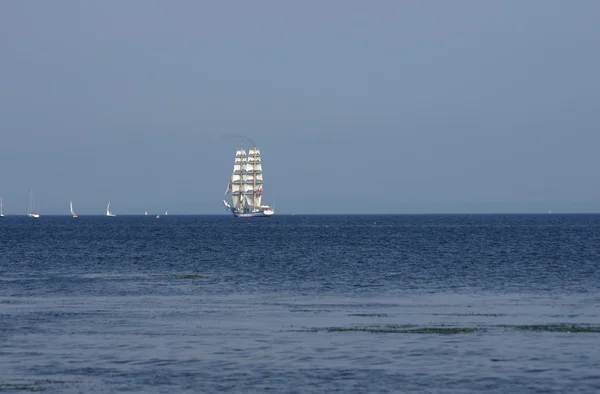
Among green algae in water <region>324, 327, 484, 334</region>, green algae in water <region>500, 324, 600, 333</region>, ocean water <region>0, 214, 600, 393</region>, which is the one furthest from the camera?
green algae in water <region>500, 324, 600, 333</region>

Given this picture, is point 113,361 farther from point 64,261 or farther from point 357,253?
point 357,253

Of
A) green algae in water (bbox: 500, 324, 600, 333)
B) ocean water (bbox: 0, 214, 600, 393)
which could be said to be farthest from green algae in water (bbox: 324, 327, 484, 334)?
green algae in water (bbox: 500, 324, 600, 333)

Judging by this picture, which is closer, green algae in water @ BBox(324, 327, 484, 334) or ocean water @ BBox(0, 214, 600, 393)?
ocean water @ BBox(0, 214, 600, 393)

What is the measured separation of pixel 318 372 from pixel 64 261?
63230 millimetres

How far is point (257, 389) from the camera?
25.7 m

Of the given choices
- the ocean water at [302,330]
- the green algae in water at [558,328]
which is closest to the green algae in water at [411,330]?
the ocean water at [302,330]

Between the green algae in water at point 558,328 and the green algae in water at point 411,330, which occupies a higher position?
the green algae in water at point 558,328

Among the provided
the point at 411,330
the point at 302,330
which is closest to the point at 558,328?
the point at 411,330

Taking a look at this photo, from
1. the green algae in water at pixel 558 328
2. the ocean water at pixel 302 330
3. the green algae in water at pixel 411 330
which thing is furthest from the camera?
the green algae in water at pixel 558 328

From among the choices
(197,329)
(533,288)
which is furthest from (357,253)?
(197,329)

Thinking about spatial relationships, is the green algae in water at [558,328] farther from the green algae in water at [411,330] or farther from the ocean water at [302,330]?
the green algae in water at [411,330]

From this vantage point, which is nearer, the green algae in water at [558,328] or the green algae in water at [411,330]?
the green algae in water at [411,330]

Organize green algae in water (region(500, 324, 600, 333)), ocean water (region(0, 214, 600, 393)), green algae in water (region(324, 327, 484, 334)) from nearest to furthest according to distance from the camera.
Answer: ocean water (region(0, 214, 600, 393))
green algae in water (region(324, 327, 484, 334))
green algae in water (region(500, 324, 600, 333))

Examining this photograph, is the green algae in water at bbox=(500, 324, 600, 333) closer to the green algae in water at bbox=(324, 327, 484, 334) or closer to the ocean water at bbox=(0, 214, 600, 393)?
the ocean water at bbox=(0, 214, 600, 393)
